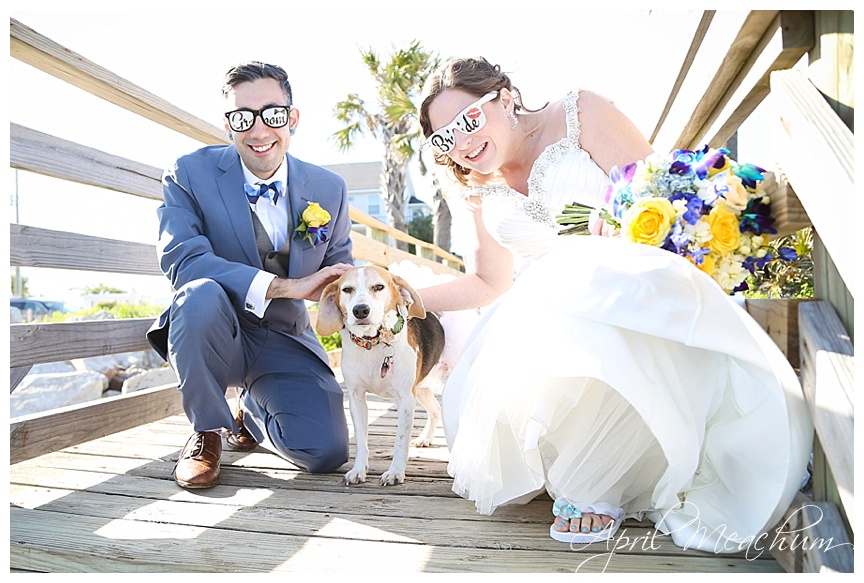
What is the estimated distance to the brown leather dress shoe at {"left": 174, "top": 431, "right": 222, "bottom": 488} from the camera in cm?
255

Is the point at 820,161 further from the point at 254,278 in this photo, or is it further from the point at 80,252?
the point at 80,252

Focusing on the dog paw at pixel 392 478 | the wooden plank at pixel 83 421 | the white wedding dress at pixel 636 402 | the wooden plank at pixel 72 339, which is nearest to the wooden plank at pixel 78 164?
the wooden plank at pixel 72 339

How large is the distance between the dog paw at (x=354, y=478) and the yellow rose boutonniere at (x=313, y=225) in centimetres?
109

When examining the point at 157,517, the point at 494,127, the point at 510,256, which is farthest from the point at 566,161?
the point at 157,517

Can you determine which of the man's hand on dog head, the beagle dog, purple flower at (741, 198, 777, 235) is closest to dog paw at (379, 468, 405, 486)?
the beagle dog

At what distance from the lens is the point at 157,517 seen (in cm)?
222

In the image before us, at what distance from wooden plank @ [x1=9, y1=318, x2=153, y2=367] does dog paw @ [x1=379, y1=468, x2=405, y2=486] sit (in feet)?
4.98

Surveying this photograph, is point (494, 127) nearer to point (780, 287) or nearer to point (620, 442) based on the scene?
point (620, 442)

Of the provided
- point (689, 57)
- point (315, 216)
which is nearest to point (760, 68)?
point (689, 57)

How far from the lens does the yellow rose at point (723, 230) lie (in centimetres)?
184

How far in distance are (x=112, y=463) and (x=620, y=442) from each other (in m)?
2.35

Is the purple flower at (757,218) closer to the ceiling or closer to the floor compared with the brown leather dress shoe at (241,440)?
closer to the ceiling

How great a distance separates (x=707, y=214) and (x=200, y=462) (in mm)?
2057

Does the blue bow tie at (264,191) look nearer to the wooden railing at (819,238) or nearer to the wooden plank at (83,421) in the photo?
the wooden plank at (83,421)
